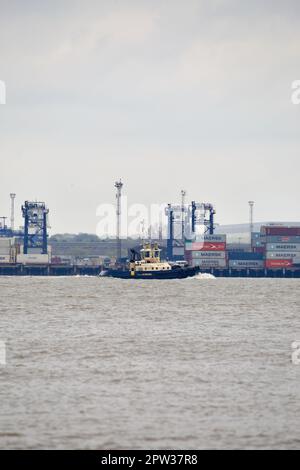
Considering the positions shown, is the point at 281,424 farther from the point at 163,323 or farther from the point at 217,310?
the point at 217,310

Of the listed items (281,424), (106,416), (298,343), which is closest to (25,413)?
(106,416)

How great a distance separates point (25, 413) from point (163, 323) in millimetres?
42599

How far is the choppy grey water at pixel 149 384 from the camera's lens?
113 feet

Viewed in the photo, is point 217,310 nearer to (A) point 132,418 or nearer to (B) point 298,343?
(B) point 298,343

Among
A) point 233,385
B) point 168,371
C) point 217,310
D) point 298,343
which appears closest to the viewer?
point 233,385

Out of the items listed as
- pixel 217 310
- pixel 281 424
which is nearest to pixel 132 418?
pixel 281 424

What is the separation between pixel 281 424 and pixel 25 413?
33.2 ft

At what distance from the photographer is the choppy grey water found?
113ft

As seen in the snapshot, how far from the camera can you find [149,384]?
44.8 m

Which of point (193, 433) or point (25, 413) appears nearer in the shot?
point (193, 433)
